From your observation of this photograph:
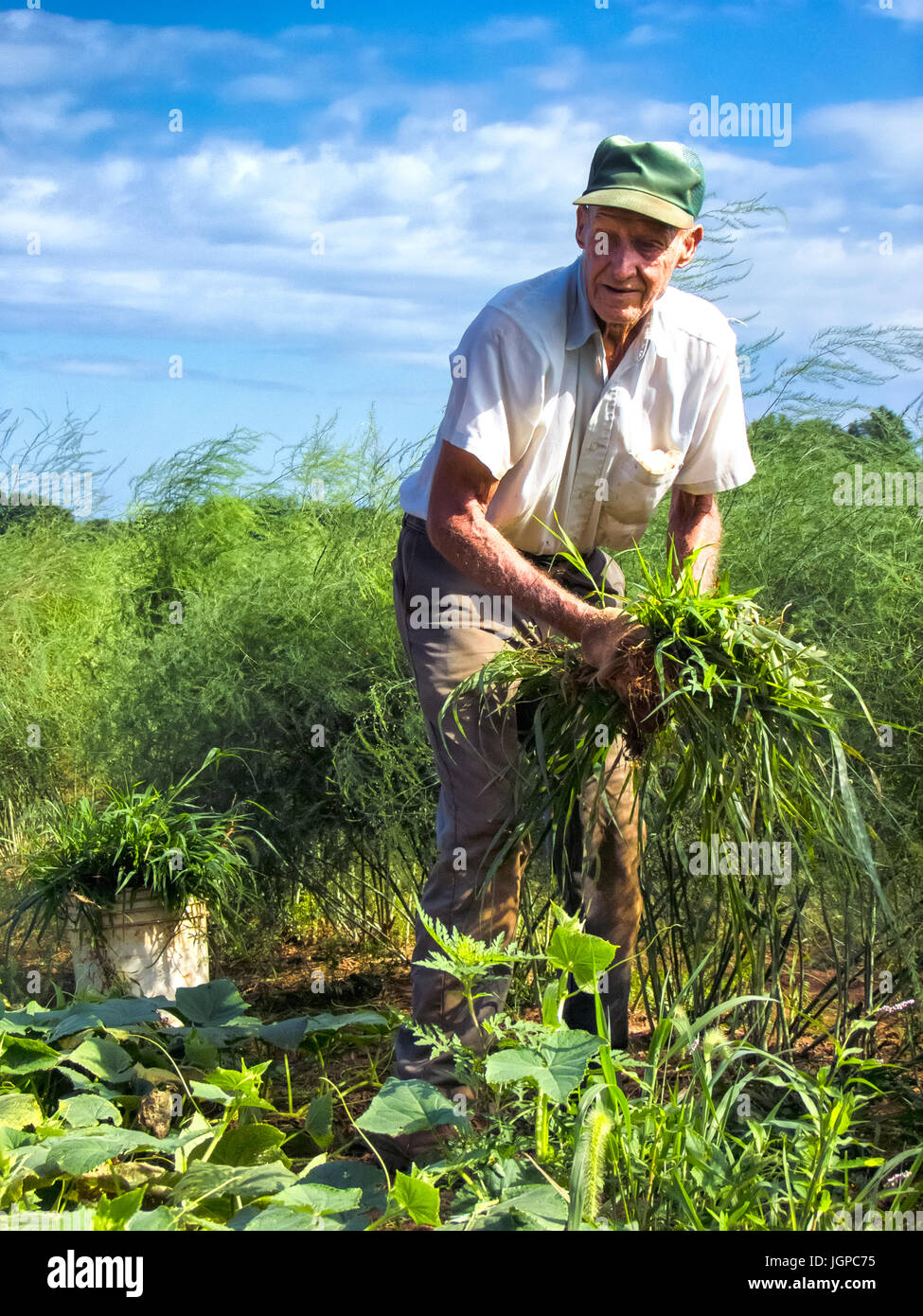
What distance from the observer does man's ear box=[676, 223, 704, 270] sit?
294cm

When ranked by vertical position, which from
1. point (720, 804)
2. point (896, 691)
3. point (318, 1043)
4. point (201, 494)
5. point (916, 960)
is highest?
point (201, 494)

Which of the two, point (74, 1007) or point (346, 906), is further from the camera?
point (346, 906)

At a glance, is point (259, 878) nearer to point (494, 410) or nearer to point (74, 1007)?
point (74, 1007)

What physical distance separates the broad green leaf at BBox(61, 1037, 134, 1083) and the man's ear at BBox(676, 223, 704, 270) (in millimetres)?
2284

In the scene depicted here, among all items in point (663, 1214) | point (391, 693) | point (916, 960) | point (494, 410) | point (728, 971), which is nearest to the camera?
point (663, 1214)

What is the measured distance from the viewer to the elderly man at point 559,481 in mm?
2773

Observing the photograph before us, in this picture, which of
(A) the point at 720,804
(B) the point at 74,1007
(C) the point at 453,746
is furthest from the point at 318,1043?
(A) the point at 720,804

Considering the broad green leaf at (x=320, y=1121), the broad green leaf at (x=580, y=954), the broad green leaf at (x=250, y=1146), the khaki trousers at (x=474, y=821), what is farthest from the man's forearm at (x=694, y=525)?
the broad green leaf at (x=250, y=1146)

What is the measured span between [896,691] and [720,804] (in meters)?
0.97

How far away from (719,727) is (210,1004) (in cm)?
165

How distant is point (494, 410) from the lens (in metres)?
2.81

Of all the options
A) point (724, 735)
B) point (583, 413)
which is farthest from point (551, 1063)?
point (583, 413)

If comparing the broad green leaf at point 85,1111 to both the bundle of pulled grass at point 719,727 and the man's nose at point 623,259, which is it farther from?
the man's nose at point 623,259

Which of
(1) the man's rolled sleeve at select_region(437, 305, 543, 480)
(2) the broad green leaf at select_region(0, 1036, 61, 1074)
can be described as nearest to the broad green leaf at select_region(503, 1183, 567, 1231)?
(2) the broad green leaf at select_region(0, 1036, 61, 1074)
